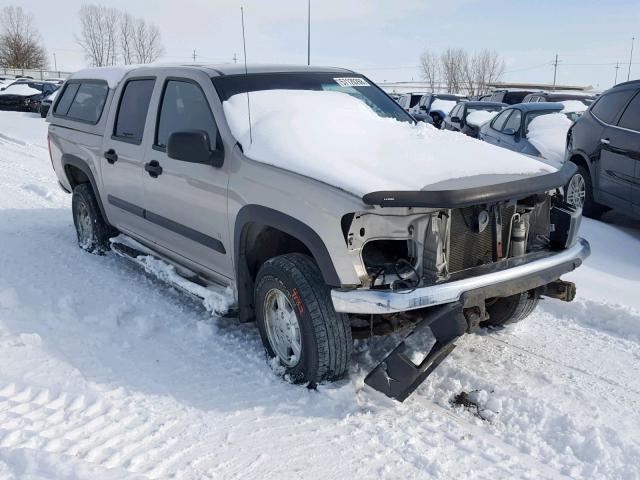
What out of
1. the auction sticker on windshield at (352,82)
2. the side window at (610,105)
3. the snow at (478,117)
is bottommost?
the snow at (478,117)

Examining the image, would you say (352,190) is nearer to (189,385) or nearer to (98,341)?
(189,385)

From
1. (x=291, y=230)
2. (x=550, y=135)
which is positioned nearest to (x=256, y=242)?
(x=291, y=230)

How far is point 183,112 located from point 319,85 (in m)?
1.02

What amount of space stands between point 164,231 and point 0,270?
1810mm

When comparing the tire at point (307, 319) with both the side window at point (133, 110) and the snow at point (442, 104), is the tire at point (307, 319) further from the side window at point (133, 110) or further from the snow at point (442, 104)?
the snow at point (442, 104)

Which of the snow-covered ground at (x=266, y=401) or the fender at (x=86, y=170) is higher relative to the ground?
the fender at (x=86, y=170)

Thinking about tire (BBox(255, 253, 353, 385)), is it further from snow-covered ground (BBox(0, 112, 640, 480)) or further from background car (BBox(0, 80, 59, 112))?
background car (BBox(0, 80, 59, 112))

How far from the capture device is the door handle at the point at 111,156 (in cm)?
536

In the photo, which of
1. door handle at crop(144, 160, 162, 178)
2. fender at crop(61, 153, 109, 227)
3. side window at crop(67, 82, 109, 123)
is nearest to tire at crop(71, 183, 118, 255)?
fender at crop(61, 153, 109, 227)

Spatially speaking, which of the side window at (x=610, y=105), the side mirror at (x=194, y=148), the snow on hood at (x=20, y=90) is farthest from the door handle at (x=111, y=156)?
the snow on hood at (x=20, y=90)

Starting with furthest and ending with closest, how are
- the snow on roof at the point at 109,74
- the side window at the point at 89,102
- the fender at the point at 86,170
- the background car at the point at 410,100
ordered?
the background car at the point at 410,100 → the fender at the point at 86,170 → the side window at the point at 89,102 → the snow on roof at the point at 109,74

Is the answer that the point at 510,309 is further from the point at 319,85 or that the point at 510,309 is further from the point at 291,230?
the point at 319,85

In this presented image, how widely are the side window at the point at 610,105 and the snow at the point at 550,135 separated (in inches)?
53.9

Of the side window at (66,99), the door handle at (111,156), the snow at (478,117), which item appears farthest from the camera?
the snow at (478,117)
